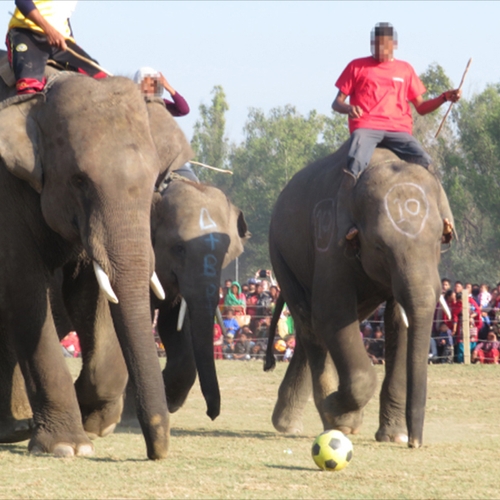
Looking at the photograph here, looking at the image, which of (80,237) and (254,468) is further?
(80,237)

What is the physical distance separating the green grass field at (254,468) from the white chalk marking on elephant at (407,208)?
1.38 metres

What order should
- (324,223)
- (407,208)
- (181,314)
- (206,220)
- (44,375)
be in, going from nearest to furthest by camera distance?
(44,375) < (407,208) < (324,223) < (181,314) < (206,220)

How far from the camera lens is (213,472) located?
522cm

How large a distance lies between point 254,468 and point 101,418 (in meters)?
1.73

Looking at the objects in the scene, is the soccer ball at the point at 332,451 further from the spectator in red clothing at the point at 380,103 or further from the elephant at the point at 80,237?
the spectator in red clothing at the point at 380,103

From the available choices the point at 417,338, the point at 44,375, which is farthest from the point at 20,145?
the point at 417,338

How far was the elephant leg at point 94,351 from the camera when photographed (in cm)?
664

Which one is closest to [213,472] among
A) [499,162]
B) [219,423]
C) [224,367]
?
[219,423]

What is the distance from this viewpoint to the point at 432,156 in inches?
1437

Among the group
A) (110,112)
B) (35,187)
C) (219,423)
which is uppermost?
(110,112)

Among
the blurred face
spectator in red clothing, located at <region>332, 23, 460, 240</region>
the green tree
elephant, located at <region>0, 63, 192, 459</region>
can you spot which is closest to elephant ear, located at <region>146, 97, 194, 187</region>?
elephant, located at <region>0, 63, 192, 459</region>

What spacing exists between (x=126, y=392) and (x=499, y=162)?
3884cm

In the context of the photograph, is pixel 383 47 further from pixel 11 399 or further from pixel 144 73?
pixel 11 399

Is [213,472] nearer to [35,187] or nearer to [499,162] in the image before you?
[35,187]
